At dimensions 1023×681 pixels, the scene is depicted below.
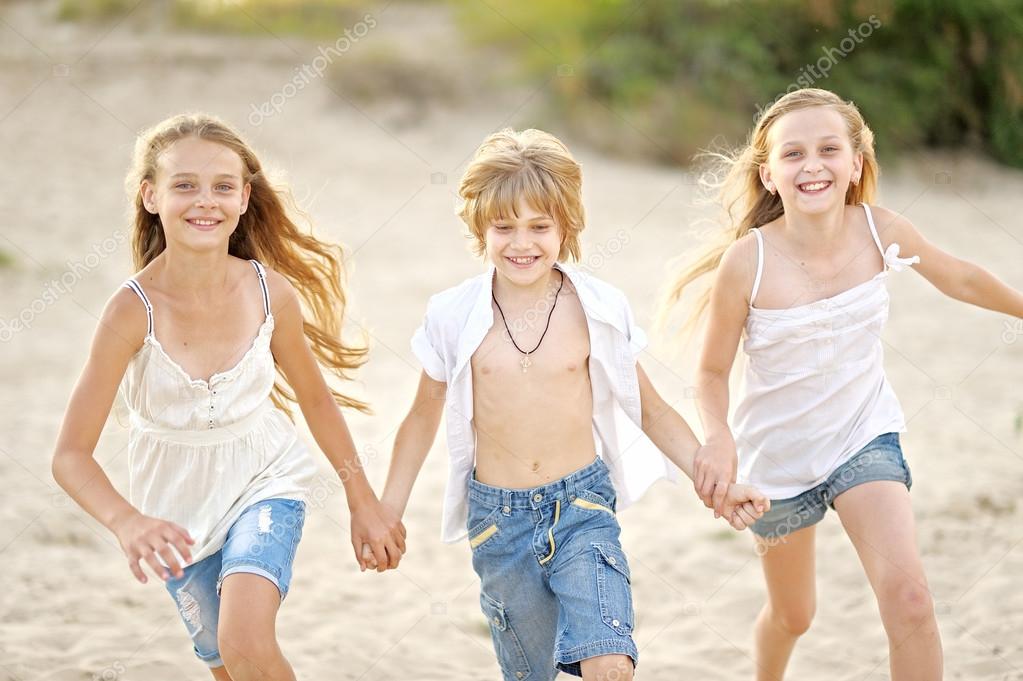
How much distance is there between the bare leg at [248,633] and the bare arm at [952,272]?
1967 millimetres

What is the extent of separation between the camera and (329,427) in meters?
3.21

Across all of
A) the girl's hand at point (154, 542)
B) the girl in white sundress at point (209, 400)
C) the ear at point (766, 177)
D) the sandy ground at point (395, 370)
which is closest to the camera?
the girl's hand at point (154, 542)

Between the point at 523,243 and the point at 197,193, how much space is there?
0.86m

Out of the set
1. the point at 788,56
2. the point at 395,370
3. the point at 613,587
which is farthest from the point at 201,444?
the point at 788,56

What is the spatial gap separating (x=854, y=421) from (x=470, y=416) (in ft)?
3.51

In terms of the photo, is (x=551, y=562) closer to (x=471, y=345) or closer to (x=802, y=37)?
(x=471, y=345)

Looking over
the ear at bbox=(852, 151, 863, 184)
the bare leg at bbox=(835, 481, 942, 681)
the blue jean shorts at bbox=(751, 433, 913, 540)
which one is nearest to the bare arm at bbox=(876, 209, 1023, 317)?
the ear at bbox=(852, 151, 863, 184)

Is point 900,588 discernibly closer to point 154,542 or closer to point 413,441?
point 413,441

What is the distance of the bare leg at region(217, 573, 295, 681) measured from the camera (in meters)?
2.76

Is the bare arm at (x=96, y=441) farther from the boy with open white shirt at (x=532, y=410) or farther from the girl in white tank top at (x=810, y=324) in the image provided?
the girl in white tank top at (x=810, y=324)

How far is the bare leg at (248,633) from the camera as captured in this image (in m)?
2.76

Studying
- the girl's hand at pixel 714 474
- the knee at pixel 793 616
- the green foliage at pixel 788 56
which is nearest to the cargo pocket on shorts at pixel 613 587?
the girl's hand at pixel 714 474

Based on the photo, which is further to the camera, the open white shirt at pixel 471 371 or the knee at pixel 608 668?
the open white shirt at pixel 471 371

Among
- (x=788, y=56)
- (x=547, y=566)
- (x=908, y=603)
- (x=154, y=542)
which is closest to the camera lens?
(x=154, y=542)
